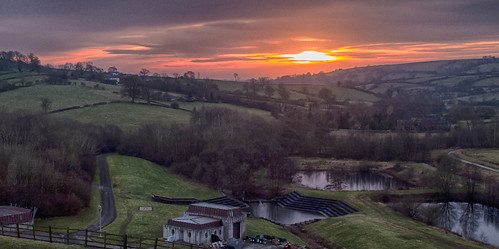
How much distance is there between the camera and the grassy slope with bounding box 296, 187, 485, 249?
52062 millimetres

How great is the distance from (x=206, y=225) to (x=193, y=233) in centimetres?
161

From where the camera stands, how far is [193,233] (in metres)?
46.8

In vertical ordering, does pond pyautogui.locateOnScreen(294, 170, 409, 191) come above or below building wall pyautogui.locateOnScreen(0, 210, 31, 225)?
below

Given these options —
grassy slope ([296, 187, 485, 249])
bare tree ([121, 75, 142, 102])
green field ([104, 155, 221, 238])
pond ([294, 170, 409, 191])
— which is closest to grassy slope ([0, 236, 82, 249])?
green field ([104, 155, 221, 238])

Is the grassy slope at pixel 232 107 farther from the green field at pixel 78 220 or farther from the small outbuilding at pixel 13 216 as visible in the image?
the small outbuilding at pixel 13 216

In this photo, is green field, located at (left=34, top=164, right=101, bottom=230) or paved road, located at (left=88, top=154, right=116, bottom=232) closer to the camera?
green field, located at (left=34, top=164, right=101, bottom=230)

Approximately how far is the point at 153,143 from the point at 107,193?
3288 centimetres

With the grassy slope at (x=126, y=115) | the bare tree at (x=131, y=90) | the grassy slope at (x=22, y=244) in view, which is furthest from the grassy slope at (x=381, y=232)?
the bare tree at (x=131, y=90)

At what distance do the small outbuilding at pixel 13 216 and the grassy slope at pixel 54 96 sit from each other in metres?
82.0

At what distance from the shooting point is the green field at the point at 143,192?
54766mm

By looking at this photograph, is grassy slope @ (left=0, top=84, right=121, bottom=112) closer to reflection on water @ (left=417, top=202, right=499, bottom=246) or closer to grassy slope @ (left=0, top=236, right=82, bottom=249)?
reflection on water @ (left=417, top=202, right=499, bottom=246)

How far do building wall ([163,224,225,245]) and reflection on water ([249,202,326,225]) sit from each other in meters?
22.9

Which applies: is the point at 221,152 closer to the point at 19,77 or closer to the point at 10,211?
the point at 10,211

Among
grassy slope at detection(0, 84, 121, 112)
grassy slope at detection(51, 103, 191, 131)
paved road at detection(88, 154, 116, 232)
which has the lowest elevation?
paved road at detection(88, 154, 116, 232)
